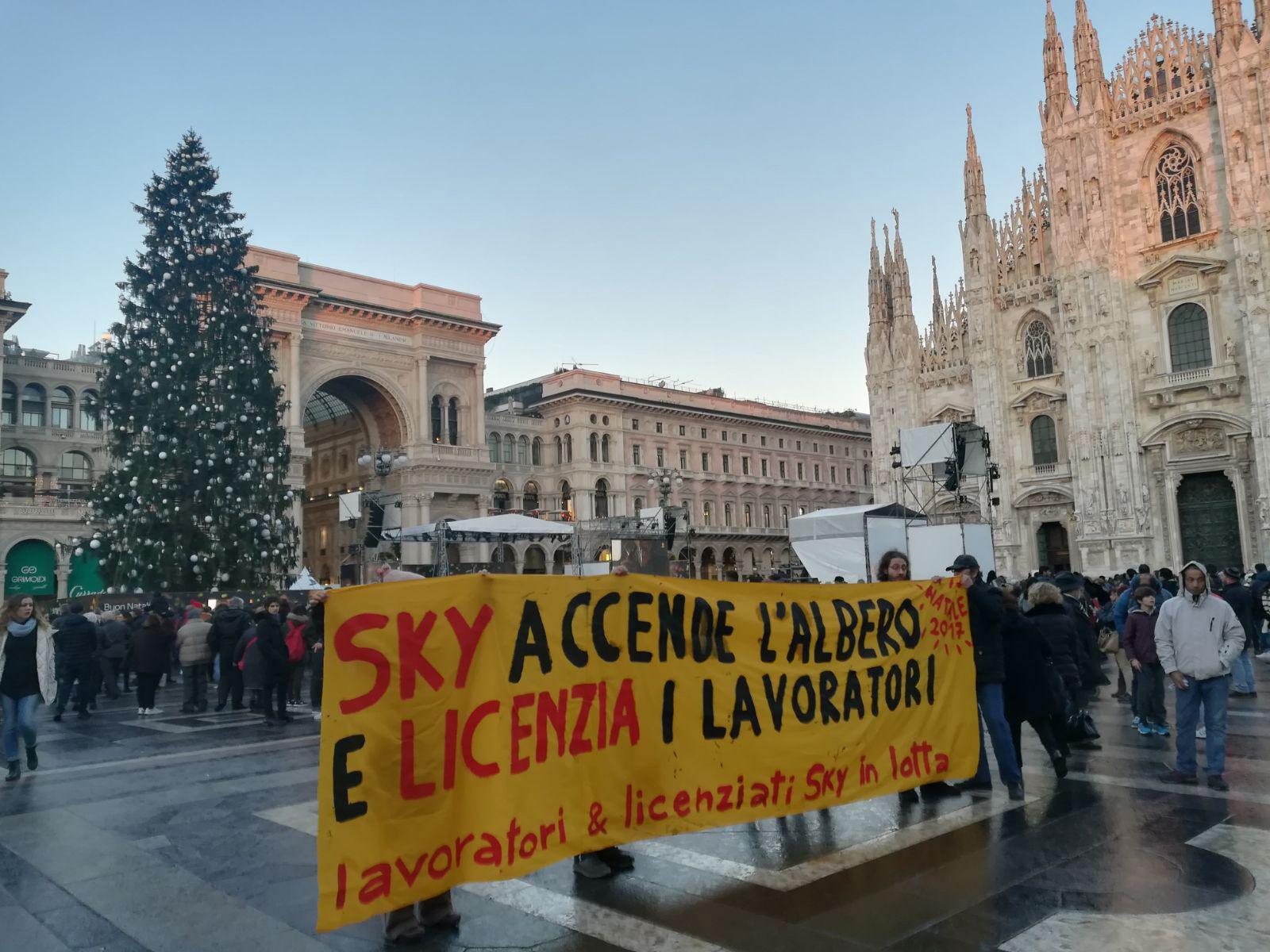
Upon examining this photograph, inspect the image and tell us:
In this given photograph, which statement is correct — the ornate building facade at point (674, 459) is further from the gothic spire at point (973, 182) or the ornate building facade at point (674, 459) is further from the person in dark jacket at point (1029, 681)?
the person in dark jacket at point (1029, 681)

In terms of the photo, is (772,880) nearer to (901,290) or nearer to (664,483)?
(664,483)

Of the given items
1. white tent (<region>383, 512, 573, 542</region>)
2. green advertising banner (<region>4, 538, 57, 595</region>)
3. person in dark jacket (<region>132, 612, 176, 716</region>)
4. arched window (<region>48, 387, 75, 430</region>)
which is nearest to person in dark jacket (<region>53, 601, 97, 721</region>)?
person in dark jacket (<region>132, 612, 176, 716</region>)

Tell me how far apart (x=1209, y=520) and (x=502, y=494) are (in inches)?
1493

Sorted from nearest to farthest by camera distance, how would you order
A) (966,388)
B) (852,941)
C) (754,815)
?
1. (852,941)
2. (754,815)
3. (966,388)

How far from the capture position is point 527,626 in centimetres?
493

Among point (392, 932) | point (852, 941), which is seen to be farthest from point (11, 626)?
point (852, 941)

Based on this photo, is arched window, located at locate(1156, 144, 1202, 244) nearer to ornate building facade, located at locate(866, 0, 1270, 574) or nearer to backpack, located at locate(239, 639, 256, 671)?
ornate building facade, located at locate(866, 0, 1270, 574)

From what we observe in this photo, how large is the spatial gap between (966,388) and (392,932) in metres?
41.6

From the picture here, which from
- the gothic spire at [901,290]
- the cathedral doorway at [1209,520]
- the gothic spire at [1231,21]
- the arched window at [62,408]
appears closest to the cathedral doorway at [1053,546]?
the cathedral doorway at [1209,520]

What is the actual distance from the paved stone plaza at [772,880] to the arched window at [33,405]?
45.9 meters

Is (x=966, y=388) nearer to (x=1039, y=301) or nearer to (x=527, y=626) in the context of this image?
(x=1039, y=301)

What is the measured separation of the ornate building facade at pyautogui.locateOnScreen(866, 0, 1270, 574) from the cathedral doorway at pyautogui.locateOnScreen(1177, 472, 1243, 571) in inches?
2.6

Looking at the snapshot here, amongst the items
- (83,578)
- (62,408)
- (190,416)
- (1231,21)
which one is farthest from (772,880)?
(62,408)

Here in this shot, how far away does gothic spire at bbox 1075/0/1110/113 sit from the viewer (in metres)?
37.1
